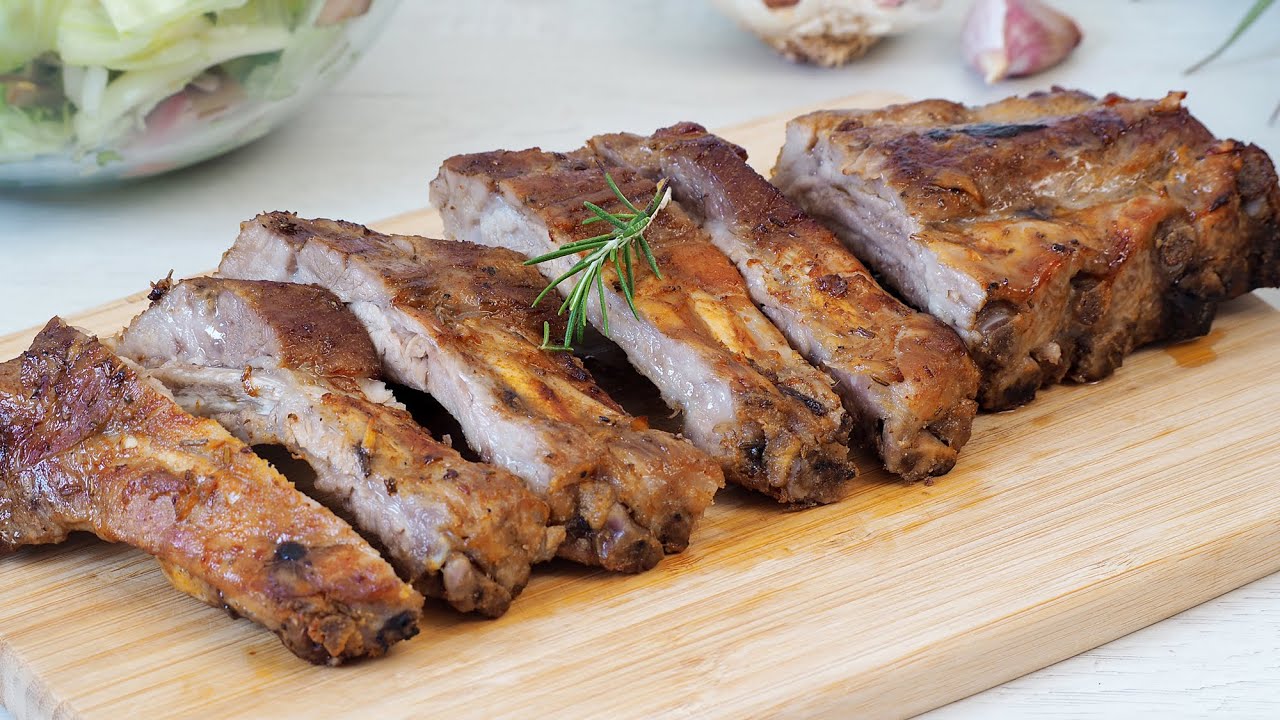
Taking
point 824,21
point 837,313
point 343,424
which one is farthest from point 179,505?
point 824,21

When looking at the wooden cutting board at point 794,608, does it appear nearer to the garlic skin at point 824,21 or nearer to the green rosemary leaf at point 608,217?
the green rosemary leaf at point 608,217

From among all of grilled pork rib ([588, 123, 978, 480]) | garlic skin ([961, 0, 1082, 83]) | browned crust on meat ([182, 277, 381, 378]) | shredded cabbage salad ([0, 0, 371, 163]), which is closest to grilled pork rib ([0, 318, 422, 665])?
browned crust on meat ([182, 277, 381, 378])

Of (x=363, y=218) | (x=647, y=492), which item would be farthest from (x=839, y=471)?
(x=363, y=218)

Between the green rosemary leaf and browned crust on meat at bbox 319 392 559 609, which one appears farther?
the green rosemary leaf

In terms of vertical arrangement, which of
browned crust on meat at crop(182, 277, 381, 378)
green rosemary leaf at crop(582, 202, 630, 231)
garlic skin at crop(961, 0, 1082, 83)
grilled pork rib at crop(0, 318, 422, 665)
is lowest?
grilled pork rib at crop(0, 318, 422, 665)

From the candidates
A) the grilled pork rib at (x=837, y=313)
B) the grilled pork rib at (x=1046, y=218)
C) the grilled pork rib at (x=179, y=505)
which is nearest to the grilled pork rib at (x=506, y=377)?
the grilled pork rib at (x=179, y=505)

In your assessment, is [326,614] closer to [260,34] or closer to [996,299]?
[996,299]

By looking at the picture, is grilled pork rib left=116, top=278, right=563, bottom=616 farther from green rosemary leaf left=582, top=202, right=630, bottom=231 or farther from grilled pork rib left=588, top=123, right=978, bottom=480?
grilled pork rib left=588, top=123, right=978, bottom=480
